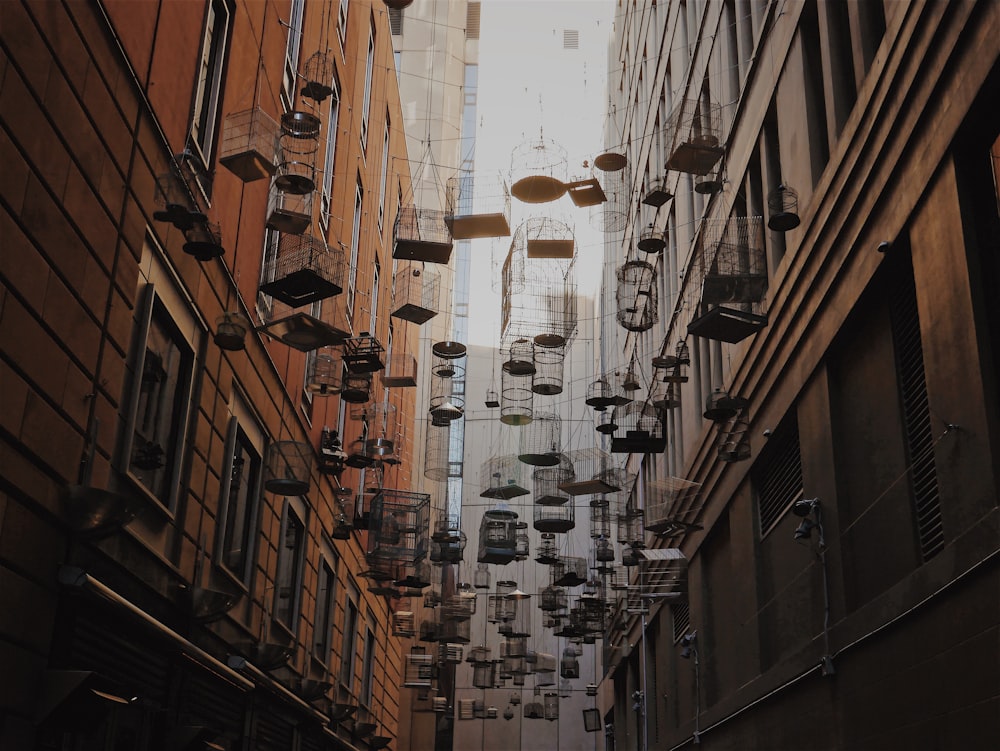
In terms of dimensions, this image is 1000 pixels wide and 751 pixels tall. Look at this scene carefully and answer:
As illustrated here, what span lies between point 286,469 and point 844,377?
9.00 metres

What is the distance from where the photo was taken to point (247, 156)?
12266 mm

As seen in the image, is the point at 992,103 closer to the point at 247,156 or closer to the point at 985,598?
the point at 985,598

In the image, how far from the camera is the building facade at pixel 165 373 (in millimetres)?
9156

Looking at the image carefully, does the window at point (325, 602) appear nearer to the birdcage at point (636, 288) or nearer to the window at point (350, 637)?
the window at point (350, 637)

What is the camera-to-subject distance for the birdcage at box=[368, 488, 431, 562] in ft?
73.9

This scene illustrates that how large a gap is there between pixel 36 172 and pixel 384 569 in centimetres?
1523

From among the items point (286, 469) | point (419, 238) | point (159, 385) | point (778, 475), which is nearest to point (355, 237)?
point (286, 469)

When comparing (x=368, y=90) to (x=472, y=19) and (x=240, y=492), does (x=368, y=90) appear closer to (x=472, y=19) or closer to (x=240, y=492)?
(x=240, y=492)

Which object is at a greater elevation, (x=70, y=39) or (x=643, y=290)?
(x=643, y=290)

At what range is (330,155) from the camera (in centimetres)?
2297

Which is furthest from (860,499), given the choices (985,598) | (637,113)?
(637,113)

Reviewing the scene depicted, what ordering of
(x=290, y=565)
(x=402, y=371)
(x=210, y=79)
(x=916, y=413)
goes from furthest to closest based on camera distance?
1. (x=402, y=371)
2. (x=290, y=565)
3. (x=210, y=79)
4. (x=916, y=413)

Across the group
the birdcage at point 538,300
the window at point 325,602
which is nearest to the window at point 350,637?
the window at point 325,602

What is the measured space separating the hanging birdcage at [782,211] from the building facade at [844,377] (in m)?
0.06
